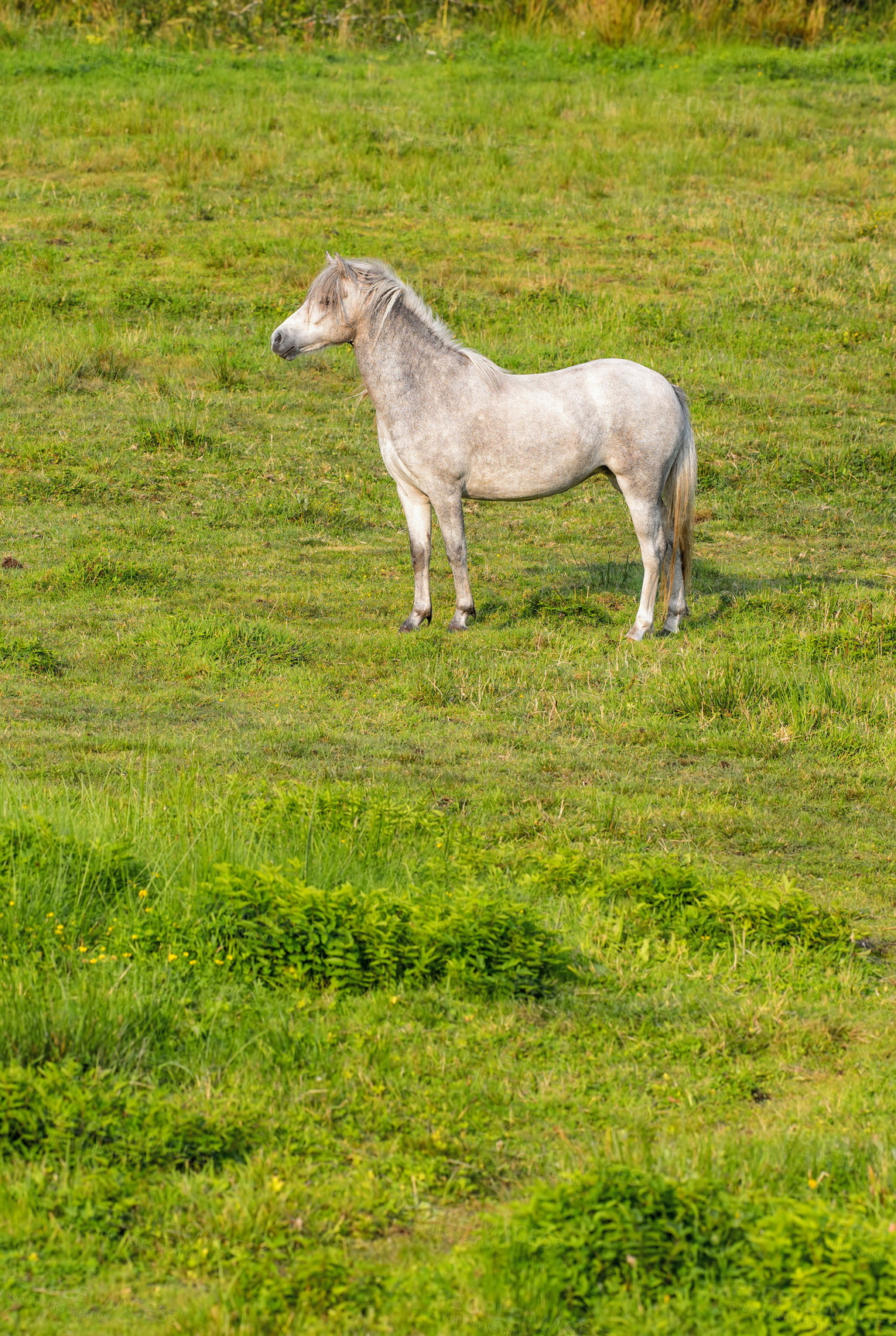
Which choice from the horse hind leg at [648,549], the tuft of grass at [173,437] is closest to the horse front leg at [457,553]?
the horse hind leg at [648,549]

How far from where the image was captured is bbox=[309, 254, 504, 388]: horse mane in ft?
32.4

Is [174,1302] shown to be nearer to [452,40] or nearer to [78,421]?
[78,421]

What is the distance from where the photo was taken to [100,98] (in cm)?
2095

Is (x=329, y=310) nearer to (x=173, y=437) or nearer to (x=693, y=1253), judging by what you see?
(x=173, y=437)

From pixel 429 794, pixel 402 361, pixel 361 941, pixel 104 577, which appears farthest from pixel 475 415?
pixel 361 941

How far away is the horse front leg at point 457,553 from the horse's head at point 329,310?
135 centimetres

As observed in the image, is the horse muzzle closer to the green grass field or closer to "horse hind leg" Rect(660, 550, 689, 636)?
the green grass field

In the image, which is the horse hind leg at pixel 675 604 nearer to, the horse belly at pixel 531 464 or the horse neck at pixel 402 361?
the horse belly at pixel 531 464

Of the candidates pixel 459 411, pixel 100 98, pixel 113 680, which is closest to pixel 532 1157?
pixel 113 680

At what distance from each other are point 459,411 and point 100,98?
13.8 meters

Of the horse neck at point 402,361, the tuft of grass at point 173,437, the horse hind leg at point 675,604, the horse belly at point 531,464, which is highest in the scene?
the horse neck at point 402,361

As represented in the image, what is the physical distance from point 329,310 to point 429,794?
416 cm

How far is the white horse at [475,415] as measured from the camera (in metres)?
9.84

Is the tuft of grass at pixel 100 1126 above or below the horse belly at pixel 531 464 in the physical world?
below
